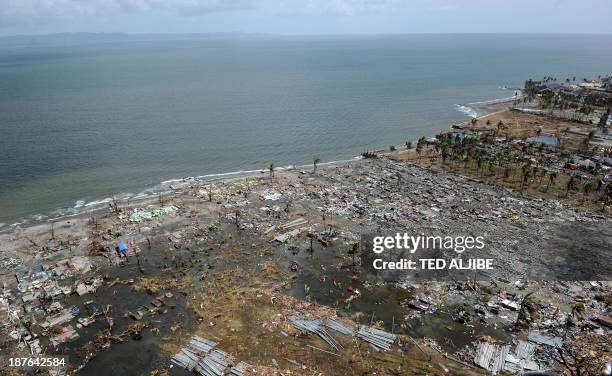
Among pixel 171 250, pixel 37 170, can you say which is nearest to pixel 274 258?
pixel 171 250

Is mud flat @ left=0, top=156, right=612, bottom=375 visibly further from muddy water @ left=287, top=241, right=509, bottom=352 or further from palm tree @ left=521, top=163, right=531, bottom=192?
palm tree @ left=521, top=163, right=531, bottom=192

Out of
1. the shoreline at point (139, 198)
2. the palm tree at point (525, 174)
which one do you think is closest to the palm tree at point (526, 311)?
the palm tree at point (525, 174)

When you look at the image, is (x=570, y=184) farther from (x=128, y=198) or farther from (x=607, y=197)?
(x=128, y=198)

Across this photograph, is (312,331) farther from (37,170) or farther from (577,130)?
(577,130)

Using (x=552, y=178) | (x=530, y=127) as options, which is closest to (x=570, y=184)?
(x=552, y=178)

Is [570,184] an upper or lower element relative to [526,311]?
upper

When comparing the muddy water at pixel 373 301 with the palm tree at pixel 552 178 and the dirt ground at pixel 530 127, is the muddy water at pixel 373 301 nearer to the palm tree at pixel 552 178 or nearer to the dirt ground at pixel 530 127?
the palm tree at pixel 552 178
